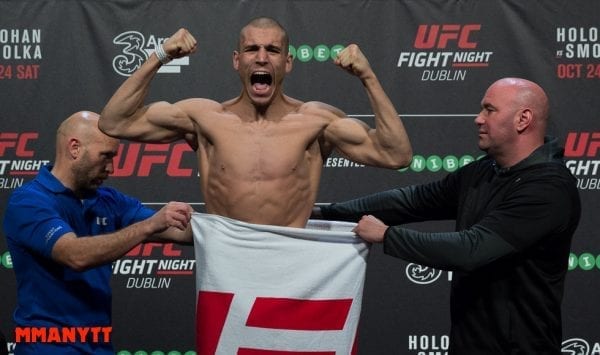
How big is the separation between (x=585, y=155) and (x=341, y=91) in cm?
113

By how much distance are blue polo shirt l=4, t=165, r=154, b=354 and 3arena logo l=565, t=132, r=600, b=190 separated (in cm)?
219

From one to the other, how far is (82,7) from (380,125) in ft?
6.70

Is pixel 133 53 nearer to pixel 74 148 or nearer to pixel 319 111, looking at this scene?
pixel 74 148

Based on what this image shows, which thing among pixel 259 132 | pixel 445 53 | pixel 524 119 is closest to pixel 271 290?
pixel 259 132

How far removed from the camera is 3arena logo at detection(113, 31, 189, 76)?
4320mm

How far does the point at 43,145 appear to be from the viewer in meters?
4.32

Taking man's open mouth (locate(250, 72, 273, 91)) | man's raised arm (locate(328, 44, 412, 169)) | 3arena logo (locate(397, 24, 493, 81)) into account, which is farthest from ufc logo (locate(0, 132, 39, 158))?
man's raised arm (locate(328, 44, 412, 169))

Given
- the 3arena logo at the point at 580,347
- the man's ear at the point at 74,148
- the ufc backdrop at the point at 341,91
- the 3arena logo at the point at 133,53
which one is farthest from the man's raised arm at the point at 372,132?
the 3arena logo at the point at 580,347

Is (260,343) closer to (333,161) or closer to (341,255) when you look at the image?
(341,255)

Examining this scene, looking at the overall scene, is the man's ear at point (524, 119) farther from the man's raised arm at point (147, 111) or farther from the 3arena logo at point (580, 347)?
the 3arena logo at point (580, 347)

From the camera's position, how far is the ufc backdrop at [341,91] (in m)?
4.25

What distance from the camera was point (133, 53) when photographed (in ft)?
14.2

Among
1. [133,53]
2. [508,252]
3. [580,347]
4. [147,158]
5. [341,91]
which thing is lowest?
[580,347]

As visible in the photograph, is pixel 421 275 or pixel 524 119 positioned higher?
pixel 524 119
